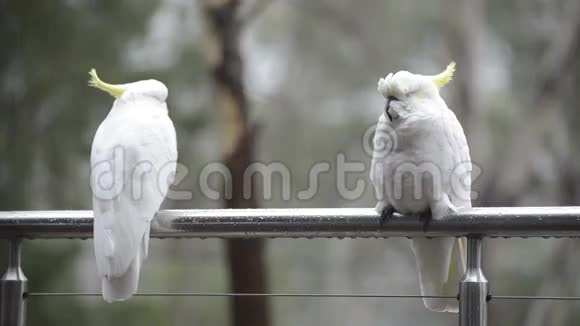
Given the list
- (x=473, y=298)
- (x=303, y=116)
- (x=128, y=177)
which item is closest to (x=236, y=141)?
(x=128, y=177)

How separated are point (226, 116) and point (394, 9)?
461 centimetres

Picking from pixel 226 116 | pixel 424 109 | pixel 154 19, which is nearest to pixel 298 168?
pixel 154 19

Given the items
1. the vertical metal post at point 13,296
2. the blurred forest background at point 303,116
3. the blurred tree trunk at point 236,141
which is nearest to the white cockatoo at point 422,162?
the vertical metal post at point 13,296

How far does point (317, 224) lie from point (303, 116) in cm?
729

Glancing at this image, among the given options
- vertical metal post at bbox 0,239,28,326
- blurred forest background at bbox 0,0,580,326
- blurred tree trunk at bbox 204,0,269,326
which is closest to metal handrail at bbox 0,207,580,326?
vertical metal post at bbox 0,239,28,326

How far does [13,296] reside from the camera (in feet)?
5.14

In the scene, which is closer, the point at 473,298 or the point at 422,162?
the point at 473,298

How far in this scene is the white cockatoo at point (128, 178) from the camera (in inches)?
63.8

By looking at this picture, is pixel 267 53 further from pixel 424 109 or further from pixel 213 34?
pixel 424 109

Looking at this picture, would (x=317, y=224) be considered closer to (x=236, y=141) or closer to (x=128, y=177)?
(x=128, y=177)

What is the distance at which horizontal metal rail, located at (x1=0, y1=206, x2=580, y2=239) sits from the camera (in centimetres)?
135

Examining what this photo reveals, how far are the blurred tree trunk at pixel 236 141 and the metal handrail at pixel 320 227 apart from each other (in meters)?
2.25

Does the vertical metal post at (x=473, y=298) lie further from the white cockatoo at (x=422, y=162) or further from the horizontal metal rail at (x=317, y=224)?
the white cockatoo at (x=422, y=162)

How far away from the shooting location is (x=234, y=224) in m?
1.47
